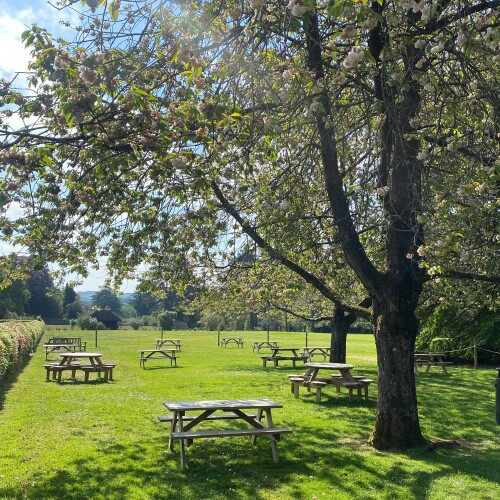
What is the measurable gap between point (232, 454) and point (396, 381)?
261 centimetres

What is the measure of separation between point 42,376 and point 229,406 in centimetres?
1233

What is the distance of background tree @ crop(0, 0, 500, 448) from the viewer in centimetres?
565

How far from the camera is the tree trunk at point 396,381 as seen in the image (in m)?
8.32

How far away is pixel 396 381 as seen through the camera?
8.34 metres

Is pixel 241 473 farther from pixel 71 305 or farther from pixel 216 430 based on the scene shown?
pixel 71 305

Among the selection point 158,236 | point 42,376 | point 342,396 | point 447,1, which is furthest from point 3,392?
point 447,1

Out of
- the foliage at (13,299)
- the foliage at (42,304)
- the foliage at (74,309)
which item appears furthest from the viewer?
the foliage at (74,309)

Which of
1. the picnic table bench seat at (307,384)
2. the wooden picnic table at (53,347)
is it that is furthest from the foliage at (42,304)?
the picnic table bench seat at (307,384)

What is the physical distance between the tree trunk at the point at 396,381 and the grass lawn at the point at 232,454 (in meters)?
0.29

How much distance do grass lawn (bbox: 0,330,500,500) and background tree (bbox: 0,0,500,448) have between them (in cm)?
114

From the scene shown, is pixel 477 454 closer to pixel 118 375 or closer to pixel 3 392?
pixel 3 392

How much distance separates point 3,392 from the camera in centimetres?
1400

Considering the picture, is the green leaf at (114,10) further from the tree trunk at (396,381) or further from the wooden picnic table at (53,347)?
the wooden picnic table at (53,347)

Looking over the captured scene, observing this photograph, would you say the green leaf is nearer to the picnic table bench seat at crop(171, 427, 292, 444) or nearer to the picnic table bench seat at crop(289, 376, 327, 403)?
the picnic table bench seat at crop(171, 427, 292, 444)
